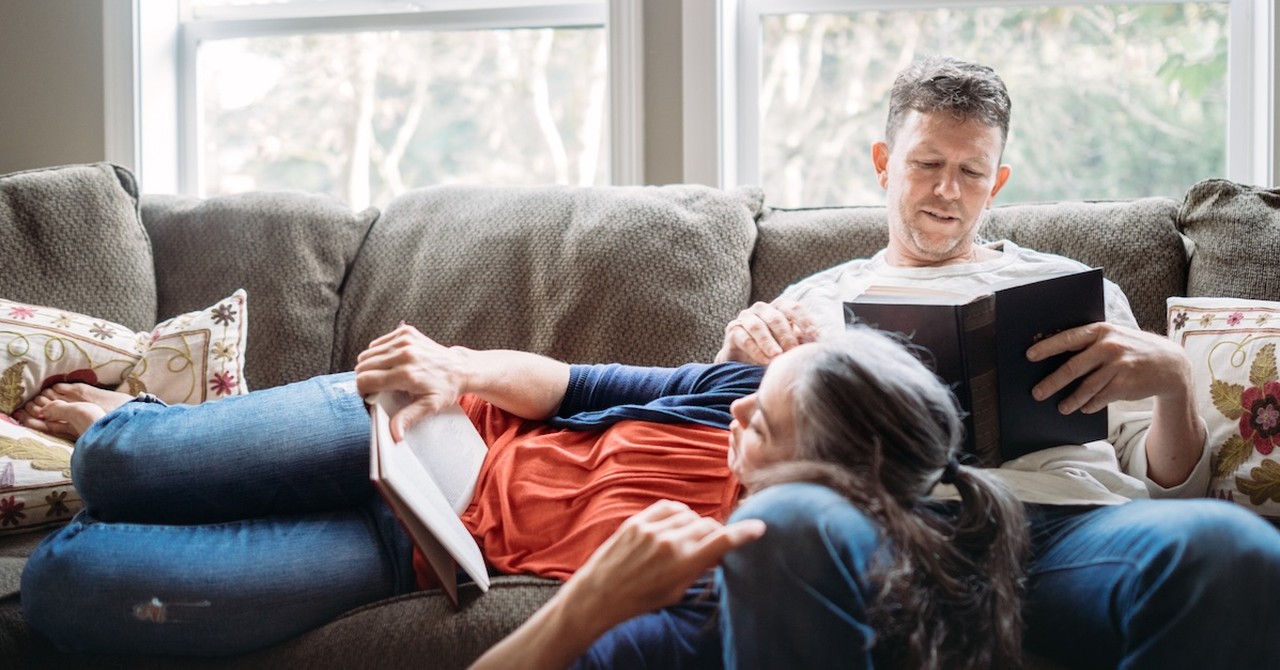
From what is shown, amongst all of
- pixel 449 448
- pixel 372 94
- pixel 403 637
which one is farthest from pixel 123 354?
pixel 372 94

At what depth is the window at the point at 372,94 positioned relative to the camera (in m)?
2.71

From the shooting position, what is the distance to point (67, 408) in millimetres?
1685

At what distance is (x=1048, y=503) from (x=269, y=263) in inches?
58.0

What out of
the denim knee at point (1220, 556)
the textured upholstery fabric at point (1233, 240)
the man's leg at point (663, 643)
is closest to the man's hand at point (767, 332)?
the man's leg at point (663, 643)

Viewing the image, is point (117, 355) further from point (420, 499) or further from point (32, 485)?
point (420, 499)

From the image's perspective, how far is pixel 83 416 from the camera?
168 cm

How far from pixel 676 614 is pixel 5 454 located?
3.56 feet

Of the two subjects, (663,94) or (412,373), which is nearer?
(412,373)

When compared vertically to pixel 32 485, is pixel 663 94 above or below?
above

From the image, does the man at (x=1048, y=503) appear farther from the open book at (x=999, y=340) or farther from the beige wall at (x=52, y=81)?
the beige wall at (x=52, y=81)

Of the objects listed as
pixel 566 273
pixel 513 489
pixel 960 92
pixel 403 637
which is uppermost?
pixel 960 92

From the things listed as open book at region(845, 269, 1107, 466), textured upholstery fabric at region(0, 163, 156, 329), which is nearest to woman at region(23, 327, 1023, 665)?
open book at region(845, 269, 1107, 466)

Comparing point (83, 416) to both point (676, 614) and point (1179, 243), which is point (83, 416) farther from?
point (1179, 243)

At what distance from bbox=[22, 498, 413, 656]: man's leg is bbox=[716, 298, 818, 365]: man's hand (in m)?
0.60
